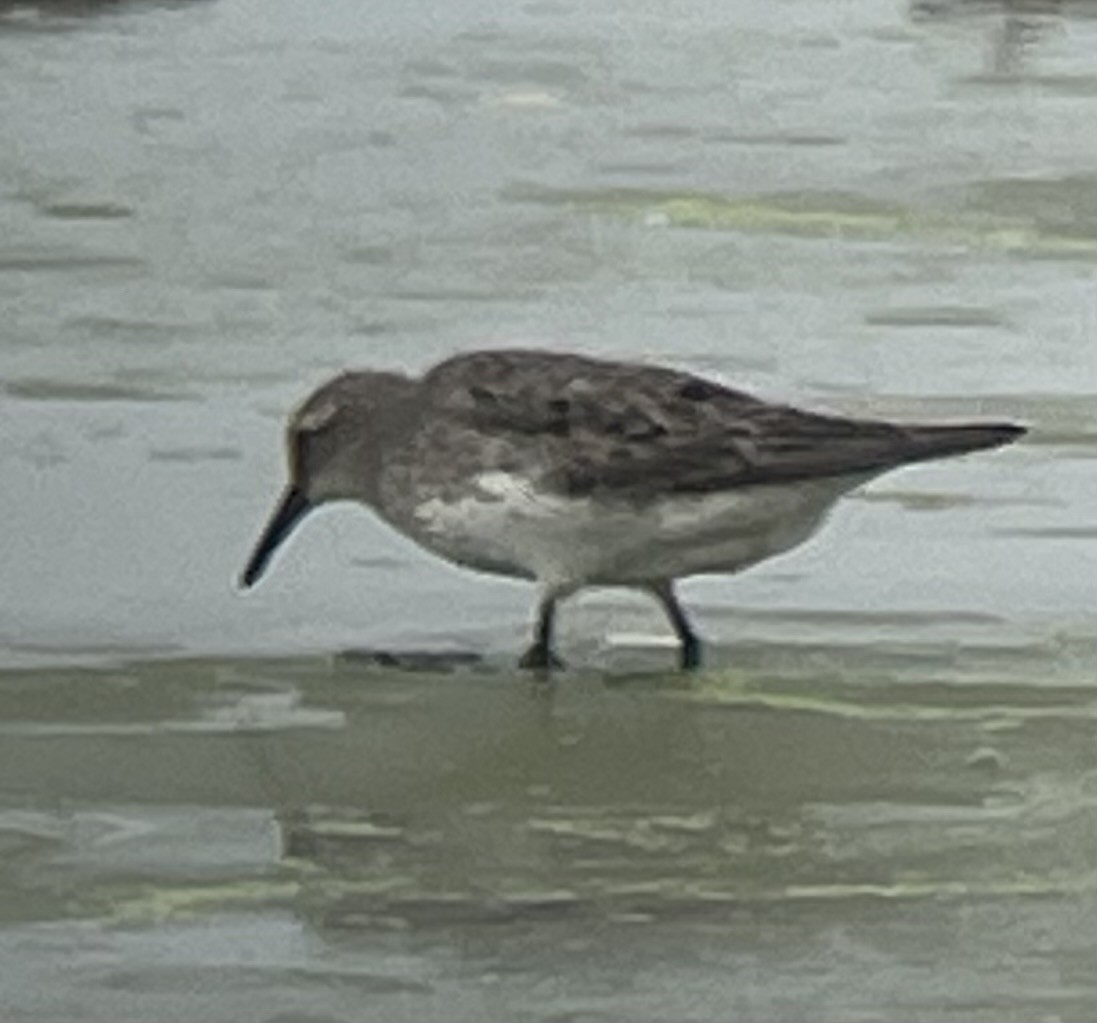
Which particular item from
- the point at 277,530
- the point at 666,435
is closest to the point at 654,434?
the point at 666,435

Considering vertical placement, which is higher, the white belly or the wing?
the wing

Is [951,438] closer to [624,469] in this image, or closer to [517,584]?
[624,469]

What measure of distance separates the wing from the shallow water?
8cm

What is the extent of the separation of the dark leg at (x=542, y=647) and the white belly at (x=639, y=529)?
27 mm

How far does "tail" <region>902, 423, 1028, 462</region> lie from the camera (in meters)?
2.92

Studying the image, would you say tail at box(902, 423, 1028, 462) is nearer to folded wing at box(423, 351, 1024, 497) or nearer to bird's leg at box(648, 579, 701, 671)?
folded wing at box(423, 351, 1024, 497)

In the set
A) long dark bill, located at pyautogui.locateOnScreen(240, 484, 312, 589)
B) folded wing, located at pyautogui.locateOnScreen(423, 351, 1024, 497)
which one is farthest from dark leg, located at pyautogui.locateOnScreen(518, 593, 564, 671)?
long dark bill, located at pyautogui.locateOnScreen(240, 484, 312, 589)

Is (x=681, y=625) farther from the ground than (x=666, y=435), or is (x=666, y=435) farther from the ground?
(x=666, y=435)

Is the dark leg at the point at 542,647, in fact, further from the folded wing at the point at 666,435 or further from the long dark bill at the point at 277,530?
the long dark bill at the point at 277,530

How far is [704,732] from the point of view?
2922 mm

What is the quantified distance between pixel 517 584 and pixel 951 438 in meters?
0.36

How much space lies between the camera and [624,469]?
2908 millimetres

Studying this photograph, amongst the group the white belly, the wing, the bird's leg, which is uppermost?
the wing

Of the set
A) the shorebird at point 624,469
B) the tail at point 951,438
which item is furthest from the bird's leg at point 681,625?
the tail at point 951,438
